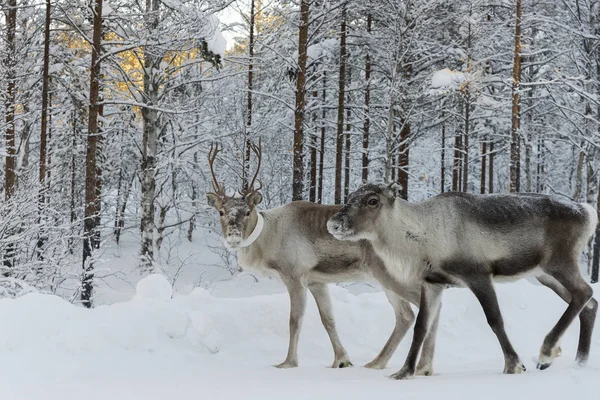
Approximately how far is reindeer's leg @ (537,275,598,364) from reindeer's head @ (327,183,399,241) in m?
1.61

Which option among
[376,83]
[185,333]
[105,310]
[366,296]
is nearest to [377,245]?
[185,333]

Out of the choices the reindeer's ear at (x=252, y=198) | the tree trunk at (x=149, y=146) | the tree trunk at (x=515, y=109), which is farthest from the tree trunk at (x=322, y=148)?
the reindeer's ear at (x=252, y=198)

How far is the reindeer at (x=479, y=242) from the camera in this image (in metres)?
4.95

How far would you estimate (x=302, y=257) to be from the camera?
21.2 ft

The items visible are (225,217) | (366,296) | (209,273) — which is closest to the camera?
(225,217)

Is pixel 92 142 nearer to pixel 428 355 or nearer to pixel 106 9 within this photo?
pixel 106 9

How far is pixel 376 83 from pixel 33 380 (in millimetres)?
16143

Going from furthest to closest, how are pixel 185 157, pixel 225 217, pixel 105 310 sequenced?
pixel 185 157, pixel 225 217, pixel 105 310

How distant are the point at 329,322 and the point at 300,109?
7.77m

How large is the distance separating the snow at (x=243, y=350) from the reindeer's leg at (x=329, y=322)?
22 centimetres

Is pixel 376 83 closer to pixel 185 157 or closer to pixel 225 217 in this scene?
pixel 185 157

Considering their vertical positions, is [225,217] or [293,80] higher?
[293,80]

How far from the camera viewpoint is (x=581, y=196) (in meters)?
30.1

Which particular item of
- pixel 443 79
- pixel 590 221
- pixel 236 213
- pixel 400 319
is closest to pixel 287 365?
pixel 400 319
